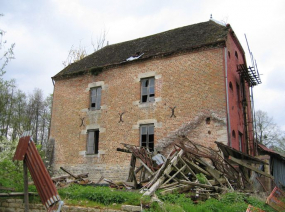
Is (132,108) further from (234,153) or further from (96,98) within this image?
(234,153)

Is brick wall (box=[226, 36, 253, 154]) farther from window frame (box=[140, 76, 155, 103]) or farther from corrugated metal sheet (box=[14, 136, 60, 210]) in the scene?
corrugated metal sheet (box=[14, 136, 60, 210])

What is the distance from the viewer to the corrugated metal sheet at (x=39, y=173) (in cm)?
581

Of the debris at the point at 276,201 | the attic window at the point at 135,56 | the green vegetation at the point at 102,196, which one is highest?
the attic window at the point at 135,56

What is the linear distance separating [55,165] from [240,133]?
11.0 m

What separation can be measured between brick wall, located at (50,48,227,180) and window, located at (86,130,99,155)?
279 millimetres

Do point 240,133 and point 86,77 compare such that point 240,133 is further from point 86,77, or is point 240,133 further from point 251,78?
point 86,77

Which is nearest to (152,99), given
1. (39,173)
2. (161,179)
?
(161,179)

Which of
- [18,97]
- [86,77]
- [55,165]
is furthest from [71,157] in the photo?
[18,97]

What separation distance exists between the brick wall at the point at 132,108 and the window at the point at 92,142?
0.28m

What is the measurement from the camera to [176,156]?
1088cm

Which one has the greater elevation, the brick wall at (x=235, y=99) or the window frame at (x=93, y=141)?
the brick wall at (x=235, y=99)

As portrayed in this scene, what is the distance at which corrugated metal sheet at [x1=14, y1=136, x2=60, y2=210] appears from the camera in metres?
5.81

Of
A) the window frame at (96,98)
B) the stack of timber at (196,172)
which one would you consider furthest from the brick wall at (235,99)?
the window frame at (96,98)

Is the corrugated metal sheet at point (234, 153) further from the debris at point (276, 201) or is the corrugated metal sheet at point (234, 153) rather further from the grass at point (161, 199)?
the grass at point (161, 199)
